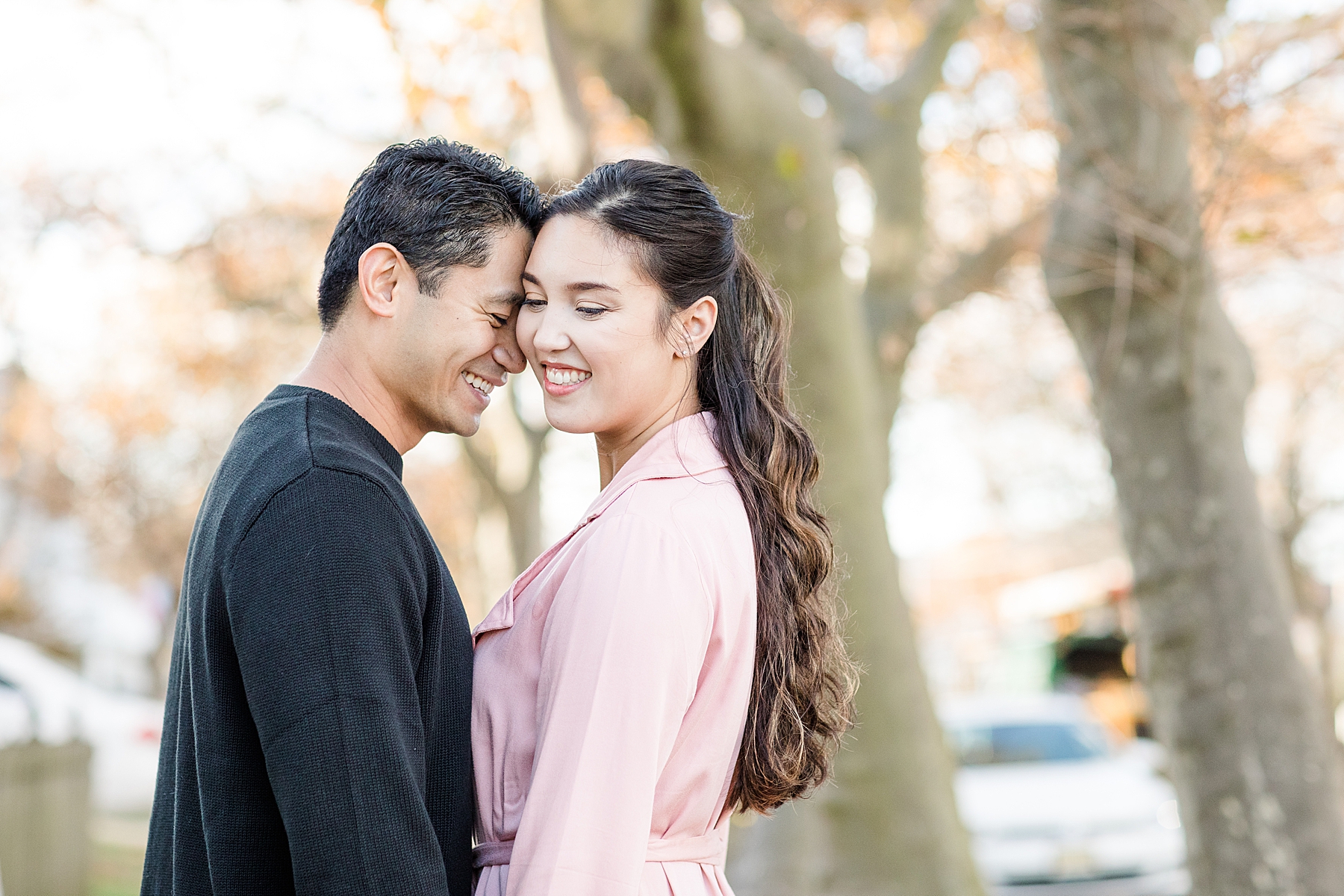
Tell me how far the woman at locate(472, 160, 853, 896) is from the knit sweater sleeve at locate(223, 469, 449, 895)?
24 centimetres

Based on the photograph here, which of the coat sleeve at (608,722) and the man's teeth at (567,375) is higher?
the man's teeth at (567,375)

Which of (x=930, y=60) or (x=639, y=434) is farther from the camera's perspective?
(x=930, y=60)

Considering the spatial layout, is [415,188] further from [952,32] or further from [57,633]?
[57,633]

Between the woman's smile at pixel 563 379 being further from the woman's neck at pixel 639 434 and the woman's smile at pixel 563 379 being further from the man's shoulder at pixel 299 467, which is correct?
the man's shoulder at pixel 299 467

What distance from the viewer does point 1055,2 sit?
4.82 m

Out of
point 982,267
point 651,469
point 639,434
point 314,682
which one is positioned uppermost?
point 982,267

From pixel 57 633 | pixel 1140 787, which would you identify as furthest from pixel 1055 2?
pixel 57 633

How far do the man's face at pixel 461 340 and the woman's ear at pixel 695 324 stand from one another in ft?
1.03

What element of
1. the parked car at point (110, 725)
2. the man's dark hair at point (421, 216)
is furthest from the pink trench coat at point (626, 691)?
the parked car at point (110, 725)

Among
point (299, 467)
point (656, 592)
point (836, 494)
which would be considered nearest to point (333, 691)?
point (299, 467)

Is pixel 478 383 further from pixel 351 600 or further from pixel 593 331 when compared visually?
pixel 351 600

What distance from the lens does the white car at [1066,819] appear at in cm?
827

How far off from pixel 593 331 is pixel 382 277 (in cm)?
38

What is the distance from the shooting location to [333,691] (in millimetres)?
1646
